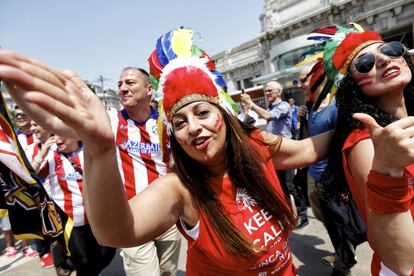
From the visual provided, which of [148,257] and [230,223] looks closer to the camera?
[230,223]

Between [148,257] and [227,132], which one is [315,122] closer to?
[227,132]

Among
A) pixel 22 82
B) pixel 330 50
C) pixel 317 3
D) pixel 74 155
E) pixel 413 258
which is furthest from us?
pixel 317 3

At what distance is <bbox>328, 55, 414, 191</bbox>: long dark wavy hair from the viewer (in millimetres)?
1354

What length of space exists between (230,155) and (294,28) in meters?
22.9

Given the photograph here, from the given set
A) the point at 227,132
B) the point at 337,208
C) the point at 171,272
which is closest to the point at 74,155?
the point at 171,272

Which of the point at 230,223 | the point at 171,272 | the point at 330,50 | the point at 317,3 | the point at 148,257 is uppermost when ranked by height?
the point at 317,3

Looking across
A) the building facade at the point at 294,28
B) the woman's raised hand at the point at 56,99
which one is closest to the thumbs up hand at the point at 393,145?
the woman's raised hand at the point at 56,99

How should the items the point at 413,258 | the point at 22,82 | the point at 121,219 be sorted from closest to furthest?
1. the point at 22,82
2. the point at 121,219
3. the point at 413,258

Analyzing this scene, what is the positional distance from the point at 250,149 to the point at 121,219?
2.51 ft

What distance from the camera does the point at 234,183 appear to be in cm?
137

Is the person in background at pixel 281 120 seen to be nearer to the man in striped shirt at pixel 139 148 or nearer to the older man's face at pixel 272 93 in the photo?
the older man's face at pixel 272 93

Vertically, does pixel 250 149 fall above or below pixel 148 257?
above

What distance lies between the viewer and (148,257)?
2.33 m

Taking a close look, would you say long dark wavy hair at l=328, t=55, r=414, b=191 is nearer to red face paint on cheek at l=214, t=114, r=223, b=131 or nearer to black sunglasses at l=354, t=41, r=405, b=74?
black sunglasses at l=354, t=41, r=405, b=74
